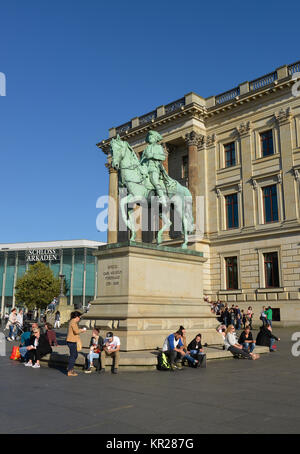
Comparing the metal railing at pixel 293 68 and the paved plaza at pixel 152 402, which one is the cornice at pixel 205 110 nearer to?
the metal railing at pixel 293 68

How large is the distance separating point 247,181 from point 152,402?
1206 inches

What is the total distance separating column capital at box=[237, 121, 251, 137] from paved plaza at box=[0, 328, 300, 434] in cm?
2803

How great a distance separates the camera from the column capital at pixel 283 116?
33156 mm

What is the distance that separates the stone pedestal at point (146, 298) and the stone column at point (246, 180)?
793 inches

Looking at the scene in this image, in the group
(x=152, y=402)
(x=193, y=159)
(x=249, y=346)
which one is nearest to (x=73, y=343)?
(x=152, y=402)

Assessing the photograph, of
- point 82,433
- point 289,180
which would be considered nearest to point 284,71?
point 289,180

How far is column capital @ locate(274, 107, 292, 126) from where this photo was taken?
109ft

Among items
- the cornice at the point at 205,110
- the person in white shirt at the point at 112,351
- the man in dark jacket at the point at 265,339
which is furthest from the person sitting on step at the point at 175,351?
the cornice at the point at 205,110

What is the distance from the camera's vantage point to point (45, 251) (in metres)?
83.2

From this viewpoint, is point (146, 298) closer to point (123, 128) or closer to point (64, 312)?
point (64, 312)

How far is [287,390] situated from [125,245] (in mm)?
7531

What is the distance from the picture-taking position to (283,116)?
33.5 metres

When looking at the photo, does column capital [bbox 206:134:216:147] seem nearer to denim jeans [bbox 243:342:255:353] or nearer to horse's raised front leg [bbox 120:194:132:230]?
horse's raised front leg [bbox 120:194:132:230]

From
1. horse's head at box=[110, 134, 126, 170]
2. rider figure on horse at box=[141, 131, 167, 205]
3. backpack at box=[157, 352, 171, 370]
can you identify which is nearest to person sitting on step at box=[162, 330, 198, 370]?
backpack at box=[157, 352, 171, 370]
